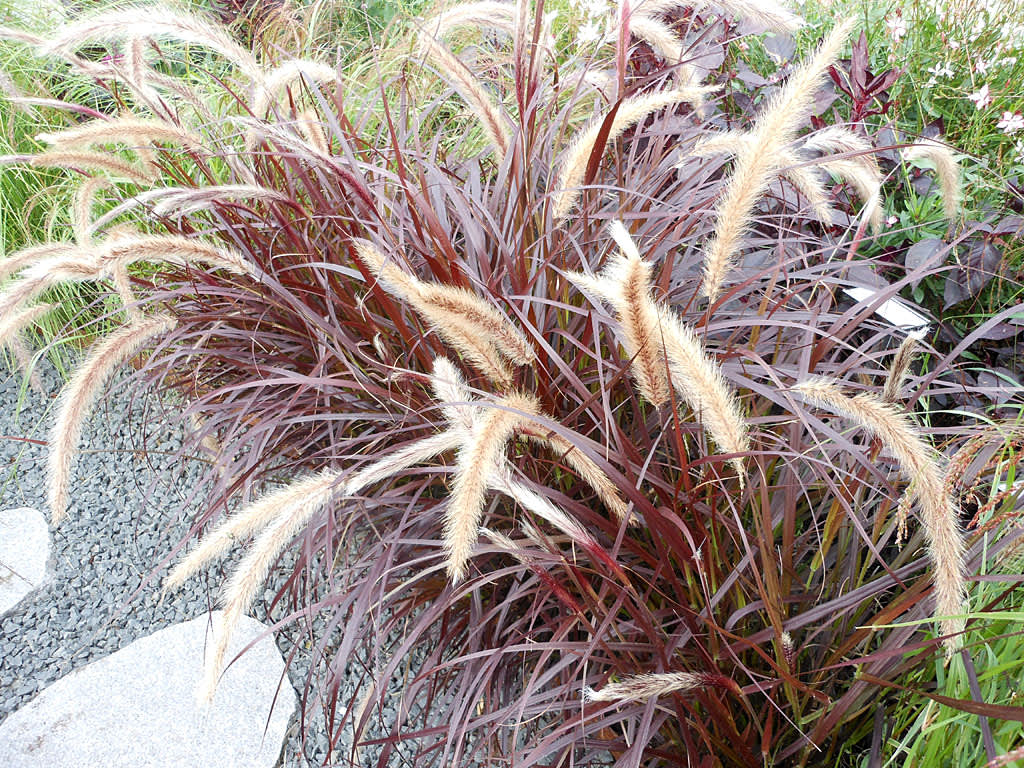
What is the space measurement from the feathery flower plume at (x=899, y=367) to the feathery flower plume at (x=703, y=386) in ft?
0.67

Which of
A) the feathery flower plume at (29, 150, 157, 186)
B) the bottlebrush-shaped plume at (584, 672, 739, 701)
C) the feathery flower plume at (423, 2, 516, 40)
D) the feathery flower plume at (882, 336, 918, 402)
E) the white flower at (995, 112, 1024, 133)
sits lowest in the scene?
the bottlebrush-shaped plume at (584, 672, 739, 701)

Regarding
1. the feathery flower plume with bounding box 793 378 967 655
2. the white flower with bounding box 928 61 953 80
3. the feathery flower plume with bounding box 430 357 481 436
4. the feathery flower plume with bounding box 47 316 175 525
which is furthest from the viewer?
the white flower with bounding box 928 61 953 80

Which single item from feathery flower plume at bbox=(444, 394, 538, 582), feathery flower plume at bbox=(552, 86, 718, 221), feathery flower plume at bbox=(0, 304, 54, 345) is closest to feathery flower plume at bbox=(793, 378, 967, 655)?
feathery flower plume at bbox=(444, 394, 538, 582)

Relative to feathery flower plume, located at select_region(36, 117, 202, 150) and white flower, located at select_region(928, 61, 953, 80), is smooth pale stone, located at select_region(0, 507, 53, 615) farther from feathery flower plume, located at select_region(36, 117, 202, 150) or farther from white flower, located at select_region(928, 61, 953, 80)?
white flower, located at select_region(928, 61, 953, 80)

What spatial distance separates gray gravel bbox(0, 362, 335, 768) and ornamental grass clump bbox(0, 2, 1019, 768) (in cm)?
18

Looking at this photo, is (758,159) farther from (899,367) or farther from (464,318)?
(464,318)

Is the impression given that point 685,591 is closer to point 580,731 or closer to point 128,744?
point 580,731

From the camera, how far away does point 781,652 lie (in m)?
1.22

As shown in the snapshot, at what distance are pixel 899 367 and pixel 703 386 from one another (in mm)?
268

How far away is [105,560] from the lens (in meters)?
2.46

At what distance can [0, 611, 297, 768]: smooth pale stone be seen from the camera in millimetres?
1894

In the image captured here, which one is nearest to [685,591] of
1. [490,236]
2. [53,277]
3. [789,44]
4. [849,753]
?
[849,753]

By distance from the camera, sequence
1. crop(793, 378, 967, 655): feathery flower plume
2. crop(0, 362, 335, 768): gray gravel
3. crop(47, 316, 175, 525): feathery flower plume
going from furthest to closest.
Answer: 1. crop(0, 362, 335, 768): gray gravel
2. crop(47, 316, 175, 525): feathery flower plume
3. crop(793, 378, 967, 655): feathery flower plume

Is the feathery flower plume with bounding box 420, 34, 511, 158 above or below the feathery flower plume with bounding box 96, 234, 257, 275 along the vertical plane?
above
